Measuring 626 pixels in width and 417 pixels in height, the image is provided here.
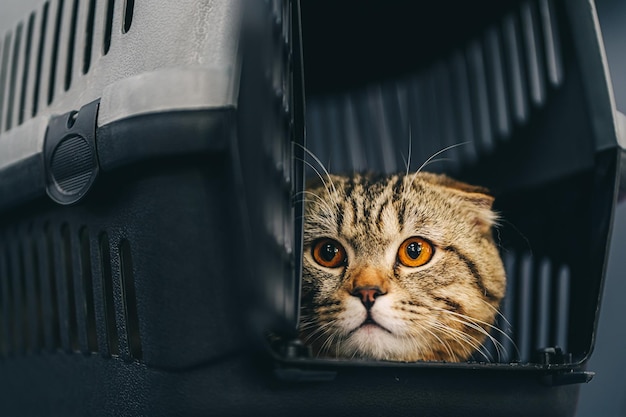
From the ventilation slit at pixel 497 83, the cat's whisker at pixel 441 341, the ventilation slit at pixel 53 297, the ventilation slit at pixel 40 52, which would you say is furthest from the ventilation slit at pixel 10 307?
the ventilation slit at pixel 497 83

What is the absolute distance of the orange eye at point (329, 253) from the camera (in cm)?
91

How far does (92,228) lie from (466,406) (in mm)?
451

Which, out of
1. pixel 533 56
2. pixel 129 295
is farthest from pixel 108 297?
pixel 533 56

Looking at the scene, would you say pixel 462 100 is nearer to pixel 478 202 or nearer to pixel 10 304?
pixel 478 202

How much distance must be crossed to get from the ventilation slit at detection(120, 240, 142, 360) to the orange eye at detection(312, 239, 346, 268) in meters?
0.29

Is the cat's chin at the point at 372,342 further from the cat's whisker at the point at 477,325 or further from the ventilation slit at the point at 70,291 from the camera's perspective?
the ventilation slit at the point at 70,291

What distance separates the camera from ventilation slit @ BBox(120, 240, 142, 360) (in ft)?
2.21

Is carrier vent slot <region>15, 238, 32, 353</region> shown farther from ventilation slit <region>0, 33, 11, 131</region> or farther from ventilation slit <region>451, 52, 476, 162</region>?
ventilation slit <region>451, 52, 476, 162</region>

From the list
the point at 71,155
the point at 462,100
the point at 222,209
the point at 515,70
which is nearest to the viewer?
the point at 222,209

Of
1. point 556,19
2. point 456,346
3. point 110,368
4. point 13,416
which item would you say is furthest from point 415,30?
point 13,416

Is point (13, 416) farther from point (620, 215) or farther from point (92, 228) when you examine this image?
point (620, 215)

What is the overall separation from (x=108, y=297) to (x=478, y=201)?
20.8 inches

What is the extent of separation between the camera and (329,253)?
912mm

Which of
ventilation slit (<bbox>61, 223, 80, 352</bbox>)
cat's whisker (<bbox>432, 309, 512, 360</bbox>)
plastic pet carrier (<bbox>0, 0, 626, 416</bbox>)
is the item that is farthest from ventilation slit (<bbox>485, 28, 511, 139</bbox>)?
ventilation slit (<bbox>61, 223, 80, 352</bbox>)
